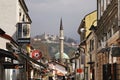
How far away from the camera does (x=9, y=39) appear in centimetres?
3400

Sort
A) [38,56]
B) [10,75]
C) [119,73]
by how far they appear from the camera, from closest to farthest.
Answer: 1. [119,73]
2. [10,75]
3. [38,56]

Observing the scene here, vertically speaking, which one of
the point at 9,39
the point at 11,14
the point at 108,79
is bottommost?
the point at 108,79

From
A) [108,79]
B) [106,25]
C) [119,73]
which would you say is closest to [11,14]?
[106,25]

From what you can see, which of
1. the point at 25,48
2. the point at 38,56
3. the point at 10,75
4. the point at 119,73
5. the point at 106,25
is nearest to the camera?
the point at 119,73

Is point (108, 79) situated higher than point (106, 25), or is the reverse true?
point (106, 25)

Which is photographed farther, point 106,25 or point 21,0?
point 21,0

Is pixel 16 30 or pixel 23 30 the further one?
pixel 16 30

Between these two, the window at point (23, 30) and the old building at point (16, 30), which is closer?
the old building at point (16, 30)

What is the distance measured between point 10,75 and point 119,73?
1248 centimetres

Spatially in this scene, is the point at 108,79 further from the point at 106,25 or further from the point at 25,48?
the point at 25,48

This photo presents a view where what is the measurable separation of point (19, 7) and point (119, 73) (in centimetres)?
1987

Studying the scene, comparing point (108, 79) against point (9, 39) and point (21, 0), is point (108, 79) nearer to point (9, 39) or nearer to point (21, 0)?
point (9, 39)

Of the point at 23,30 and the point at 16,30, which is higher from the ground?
the point at 16,30

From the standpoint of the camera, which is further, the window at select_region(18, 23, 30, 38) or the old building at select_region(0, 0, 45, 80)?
the window at select_region(18, 23, 30, 38)
